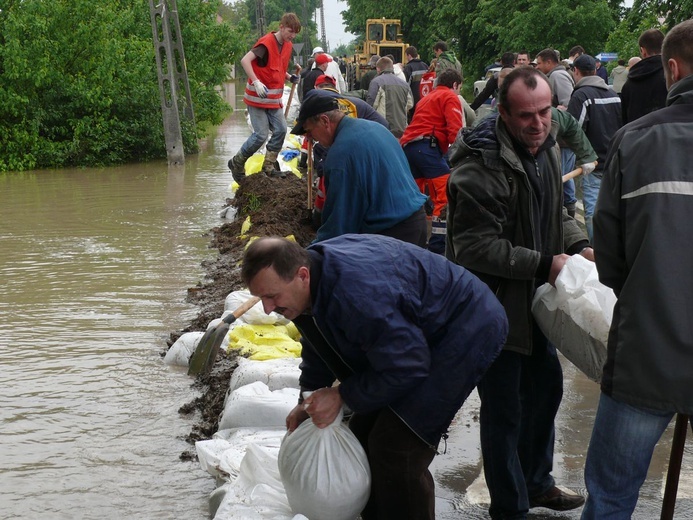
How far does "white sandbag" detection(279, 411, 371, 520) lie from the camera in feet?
10.1

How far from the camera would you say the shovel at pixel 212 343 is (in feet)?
18.6

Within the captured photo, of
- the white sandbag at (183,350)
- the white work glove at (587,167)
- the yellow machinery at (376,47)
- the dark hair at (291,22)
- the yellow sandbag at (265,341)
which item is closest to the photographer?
the yellow sandbag at (265,341)

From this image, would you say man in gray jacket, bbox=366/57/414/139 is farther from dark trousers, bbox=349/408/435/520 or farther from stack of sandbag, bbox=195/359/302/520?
dark trousers, bbox=349/408/435/520

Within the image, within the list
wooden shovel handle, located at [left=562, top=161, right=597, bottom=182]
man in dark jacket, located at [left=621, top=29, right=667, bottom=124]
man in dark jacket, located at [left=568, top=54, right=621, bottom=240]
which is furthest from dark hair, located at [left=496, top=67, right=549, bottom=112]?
man in dark jacket, located at [left=568, top=54, right=621, bottom=240]

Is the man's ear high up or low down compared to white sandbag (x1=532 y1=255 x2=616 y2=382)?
up

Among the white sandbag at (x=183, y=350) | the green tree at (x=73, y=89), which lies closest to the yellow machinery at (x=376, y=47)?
the green tree at (x=73, y=89)

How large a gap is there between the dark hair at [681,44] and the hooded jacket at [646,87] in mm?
4873

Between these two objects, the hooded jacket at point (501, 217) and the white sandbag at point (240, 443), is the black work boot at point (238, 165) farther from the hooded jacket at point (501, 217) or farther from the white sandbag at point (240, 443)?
the hooded jacket at point (501, 217)

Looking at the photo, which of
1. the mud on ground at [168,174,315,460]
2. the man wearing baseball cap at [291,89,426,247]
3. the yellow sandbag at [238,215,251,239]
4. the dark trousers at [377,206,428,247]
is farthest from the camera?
the yellow sandbag at [238,215,251,239]

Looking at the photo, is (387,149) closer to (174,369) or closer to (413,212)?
(413,212)

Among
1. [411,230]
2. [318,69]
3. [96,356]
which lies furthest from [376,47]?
[411,230]

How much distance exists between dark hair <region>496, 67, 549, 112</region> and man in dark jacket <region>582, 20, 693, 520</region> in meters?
0.66

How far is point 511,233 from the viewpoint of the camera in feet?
11.5

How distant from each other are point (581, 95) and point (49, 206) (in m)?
7.55
